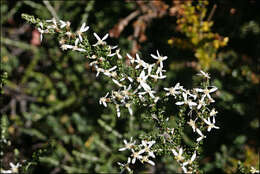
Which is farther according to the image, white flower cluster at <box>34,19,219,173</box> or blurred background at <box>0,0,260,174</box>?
blurred background at <box>0,0,260,174</box>

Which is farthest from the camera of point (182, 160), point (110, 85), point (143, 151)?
point (110, 85)

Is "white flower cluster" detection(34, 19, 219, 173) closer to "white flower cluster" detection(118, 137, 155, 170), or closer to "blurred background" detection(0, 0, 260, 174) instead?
"white flower cluster" detection(118, 137, 155, 170)

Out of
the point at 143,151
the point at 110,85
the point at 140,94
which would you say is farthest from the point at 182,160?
the point at 110,85

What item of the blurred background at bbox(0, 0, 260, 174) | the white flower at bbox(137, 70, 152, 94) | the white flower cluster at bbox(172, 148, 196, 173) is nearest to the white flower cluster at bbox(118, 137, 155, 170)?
the white flower cluster at bbox(172, 148, 196, 173)

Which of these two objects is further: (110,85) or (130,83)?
(110,85)

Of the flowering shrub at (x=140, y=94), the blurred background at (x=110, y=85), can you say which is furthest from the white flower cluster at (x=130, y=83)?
the blurred background at (x=110, y=85)

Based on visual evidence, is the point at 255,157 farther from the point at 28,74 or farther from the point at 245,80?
the point at 28,74

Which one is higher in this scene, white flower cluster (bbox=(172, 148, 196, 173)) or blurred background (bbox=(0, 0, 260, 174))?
blurred background (bbox=(0, 0, 260, 174))

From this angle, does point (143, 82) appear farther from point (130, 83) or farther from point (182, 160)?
point (182, 160)

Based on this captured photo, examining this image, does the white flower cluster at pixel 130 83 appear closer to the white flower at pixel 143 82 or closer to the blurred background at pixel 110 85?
the white flower at pixel 143 82
